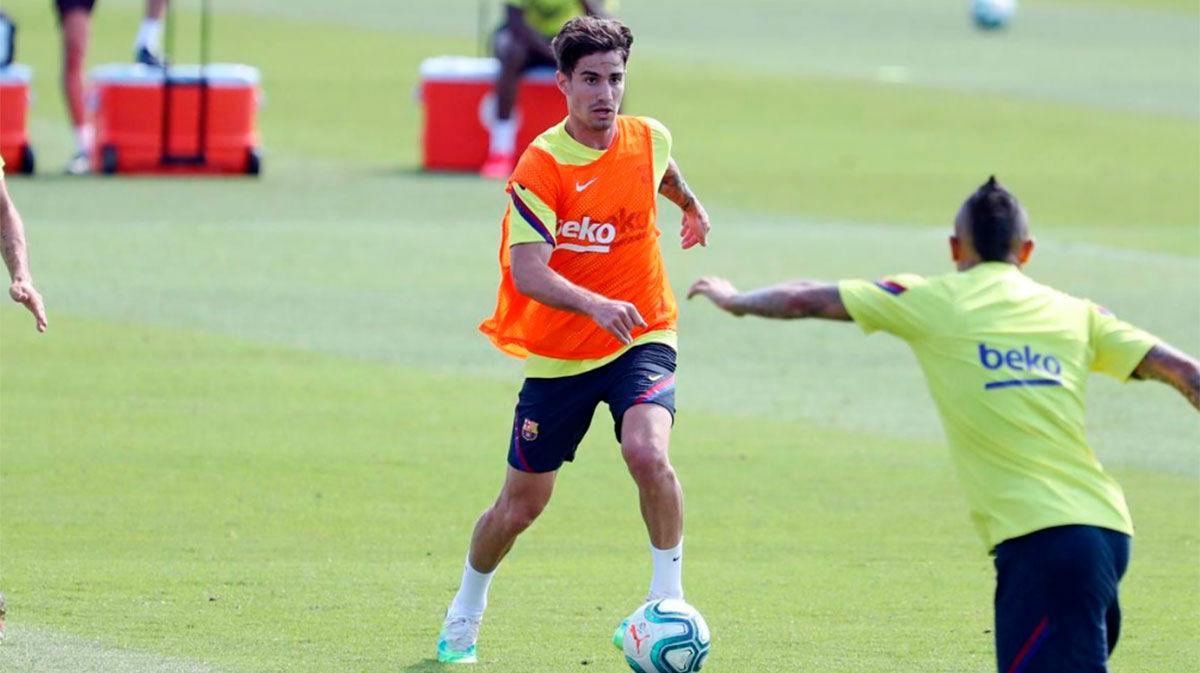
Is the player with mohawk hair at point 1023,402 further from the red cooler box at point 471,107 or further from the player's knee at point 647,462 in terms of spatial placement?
the red cooler box at point 471,107

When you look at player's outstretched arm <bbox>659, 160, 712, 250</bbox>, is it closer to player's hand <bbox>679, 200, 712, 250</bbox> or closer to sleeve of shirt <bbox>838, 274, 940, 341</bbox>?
player's hand <bbox>679, 200, 712, 250</bbox>

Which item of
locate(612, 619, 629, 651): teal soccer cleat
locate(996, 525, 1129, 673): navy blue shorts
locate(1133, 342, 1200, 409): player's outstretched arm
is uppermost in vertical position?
locate(1133, 342, 1200, 409): player's outstretched arm

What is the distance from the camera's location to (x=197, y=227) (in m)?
19.5

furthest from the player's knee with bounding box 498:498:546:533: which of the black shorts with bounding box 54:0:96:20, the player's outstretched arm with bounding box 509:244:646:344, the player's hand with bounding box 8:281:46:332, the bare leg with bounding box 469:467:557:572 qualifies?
the black shorts with bounding box 54:0:96:20

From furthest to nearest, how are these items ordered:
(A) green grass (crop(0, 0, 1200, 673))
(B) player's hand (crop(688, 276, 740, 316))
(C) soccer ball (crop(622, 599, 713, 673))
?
(A) green grass (crop(0, 0, 1200, 673)), (C) soccer ball (crop(622, 599, 713, 673)), (B) player's hand (crop(688, 276, 740, 316))

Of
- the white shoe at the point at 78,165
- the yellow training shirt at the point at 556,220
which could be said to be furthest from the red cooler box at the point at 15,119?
the yellow training shirt at the point at 556,220

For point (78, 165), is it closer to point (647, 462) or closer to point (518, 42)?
point (518, 42)

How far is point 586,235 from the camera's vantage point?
26.9ft

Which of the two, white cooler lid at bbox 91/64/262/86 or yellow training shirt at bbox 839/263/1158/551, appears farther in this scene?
white cooler lid at bbox 91/64/262/86

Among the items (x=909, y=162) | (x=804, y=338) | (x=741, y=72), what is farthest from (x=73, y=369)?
(x=741, y=72)

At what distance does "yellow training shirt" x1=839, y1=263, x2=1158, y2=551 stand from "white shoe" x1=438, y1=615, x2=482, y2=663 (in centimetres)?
251

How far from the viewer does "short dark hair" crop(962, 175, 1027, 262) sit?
20.8 ft

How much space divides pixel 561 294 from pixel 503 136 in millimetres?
15477

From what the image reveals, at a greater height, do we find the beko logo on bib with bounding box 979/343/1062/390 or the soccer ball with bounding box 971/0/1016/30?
the beko logo on bib with bounding box 979/343/1062/390
